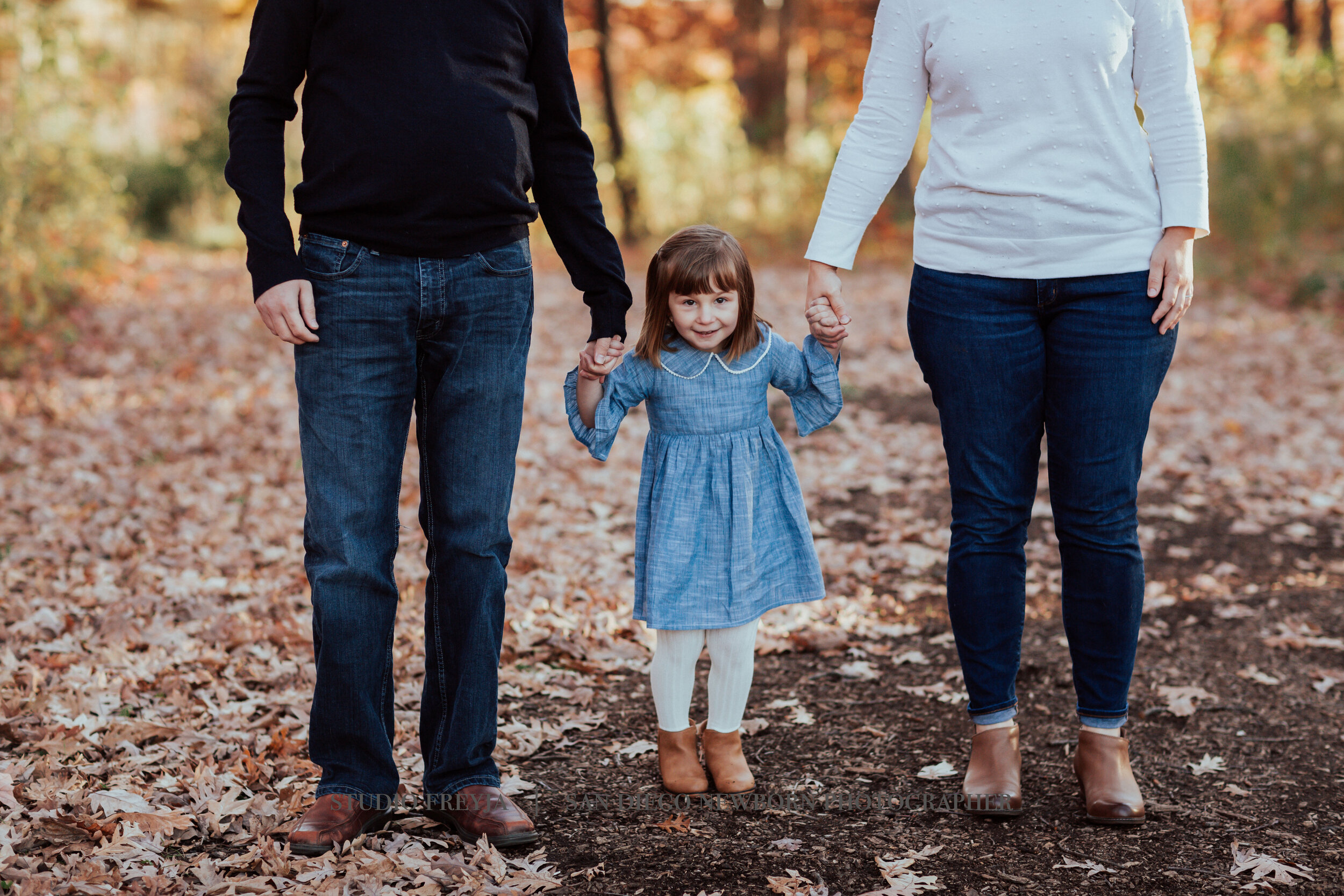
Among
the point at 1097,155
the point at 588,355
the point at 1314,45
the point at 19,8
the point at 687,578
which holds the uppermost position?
the point at 1314,45

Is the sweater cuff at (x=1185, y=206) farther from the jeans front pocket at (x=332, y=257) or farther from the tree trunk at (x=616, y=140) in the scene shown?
the tree trunk at (x=616, y=140)

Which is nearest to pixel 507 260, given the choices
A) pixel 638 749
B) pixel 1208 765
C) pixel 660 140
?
pixel 638 749

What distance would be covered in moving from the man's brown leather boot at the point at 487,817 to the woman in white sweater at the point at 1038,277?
105 centimetres

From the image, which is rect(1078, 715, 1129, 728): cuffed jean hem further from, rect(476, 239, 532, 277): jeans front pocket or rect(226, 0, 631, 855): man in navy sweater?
rect(476, 239, 532, 277): jeans front pocket

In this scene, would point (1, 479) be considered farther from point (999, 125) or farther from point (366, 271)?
point (999, 125)

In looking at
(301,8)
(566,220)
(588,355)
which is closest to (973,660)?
(588,355)

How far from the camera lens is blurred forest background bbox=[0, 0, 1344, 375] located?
8.91m

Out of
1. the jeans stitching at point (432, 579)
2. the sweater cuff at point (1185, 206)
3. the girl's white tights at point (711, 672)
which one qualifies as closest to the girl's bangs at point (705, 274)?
the jeans stitching at point (432, 579)

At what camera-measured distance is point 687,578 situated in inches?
110

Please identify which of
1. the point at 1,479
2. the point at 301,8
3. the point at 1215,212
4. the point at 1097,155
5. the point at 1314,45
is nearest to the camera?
the point at 301,8

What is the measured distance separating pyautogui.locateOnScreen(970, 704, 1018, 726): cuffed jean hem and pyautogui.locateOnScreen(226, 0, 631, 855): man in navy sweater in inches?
43.3

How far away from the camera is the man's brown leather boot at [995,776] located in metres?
2.71

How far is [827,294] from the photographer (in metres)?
2.71

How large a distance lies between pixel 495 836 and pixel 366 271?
1267 mm
